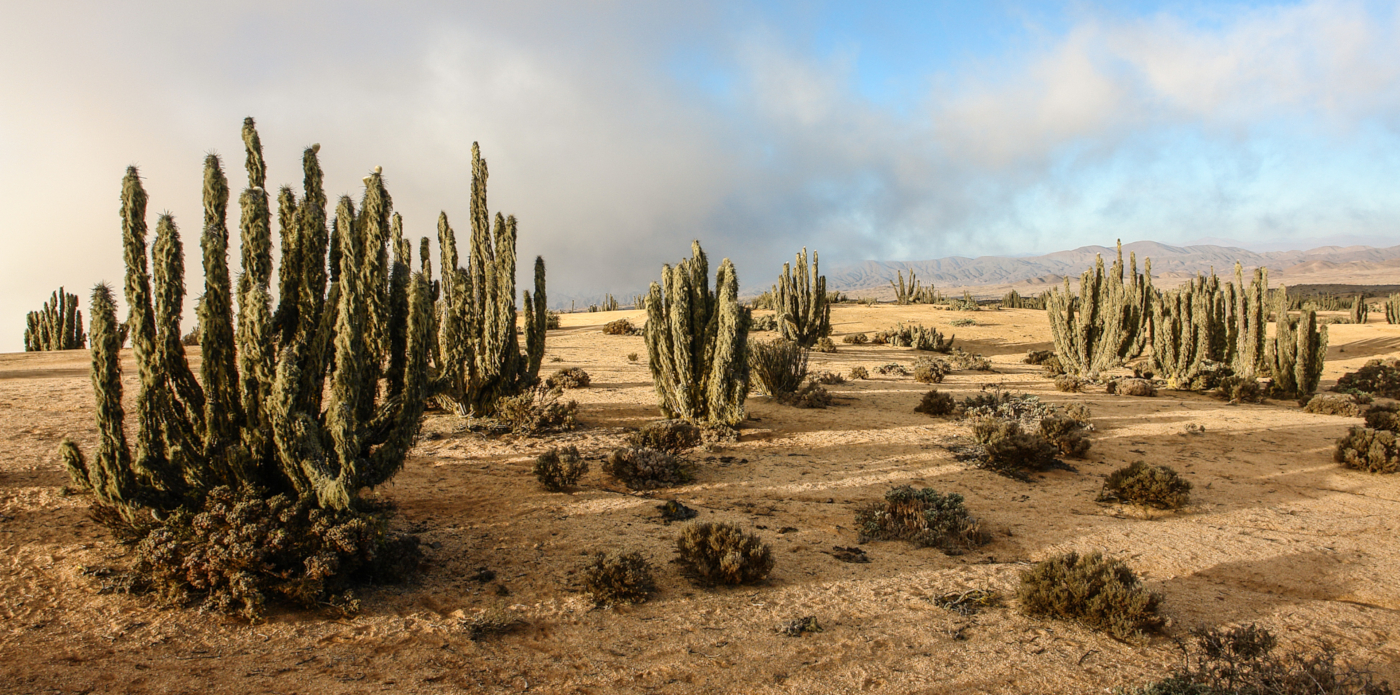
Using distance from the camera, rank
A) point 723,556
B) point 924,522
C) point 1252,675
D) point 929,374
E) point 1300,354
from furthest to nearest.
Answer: point 929,374 → point 1300,354 → point 924,522 → point 723,556 → point 1252,675

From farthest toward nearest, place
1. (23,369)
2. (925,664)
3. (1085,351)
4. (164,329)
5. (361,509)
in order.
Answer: (1085,351)
(23,369)
(361,509)
(164,329)
(925,664)

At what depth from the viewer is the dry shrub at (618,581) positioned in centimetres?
521

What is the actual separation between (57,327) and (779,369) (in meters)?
28.1

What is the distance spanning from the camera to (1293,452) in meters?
10.5

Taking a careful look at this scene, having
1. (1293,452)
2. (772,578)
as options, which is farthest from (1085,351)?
(772,578)

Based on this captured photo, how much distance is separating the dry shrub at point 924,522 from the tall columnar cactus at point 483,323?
22.7 feet

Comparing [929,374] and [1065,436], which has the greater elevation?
[929,374]

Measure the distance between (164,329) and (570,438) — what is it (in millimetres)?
6060

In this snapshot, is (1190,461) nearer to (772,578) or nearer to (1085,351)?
(772,578)

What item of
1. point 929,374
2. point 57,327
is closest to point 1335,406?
point 929,374

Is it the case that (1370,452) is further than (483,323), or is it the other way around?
(483,323)

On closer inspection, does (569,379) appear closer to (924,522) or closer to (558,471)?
(558,471)

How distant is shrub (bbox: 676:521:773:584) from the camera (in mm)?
5578

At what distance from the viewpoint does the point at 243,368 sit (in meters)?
5.29
